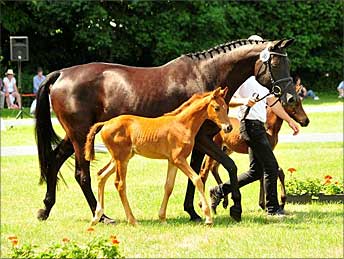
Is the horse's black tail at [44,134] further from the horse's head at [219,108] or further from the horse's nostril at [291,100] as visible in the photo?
the horse's nostril at [291,100]

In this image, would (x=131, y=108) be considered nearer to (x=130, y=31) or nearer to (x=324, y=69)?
(x=130, y=31)

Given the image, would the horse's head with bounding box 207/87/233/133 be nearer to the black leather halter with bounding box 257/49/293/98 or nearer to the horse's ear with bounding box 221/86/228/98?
the horse's ear with bounding box 221/86/228/98

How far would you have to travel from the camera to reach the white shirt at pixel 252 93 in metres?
10.3

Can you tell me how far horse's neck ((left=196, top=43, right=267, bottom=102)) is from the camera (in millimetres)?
10117

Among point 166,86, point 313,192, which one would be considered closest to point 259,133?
point 166,86

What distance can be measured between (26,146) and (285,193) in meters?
10.6

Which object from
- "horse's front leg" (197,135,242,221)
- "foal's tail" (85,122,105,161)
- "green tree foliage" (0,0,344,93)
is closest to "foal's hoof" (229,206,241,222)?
"horse's front leg" (197,135,242,221)

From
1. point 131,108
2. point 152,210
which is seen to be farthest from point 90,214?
point 131,108

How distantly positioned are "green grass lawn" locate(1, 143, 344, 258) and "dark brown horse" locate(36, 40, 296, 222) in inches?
18.1

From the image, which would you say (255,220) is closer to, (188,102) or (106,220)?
(188,102)

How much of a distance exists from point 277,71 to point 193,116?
47.7 inches

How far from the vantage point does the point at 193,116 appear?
31.6 feet

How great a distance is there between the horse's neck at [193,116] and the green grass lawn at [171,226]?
1.18 metres

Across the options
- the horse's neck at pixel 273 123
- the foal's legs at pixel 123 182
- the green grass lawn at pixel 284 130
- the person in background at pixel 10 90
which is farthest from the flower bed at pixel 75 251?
the person in background at pixel 10 90
